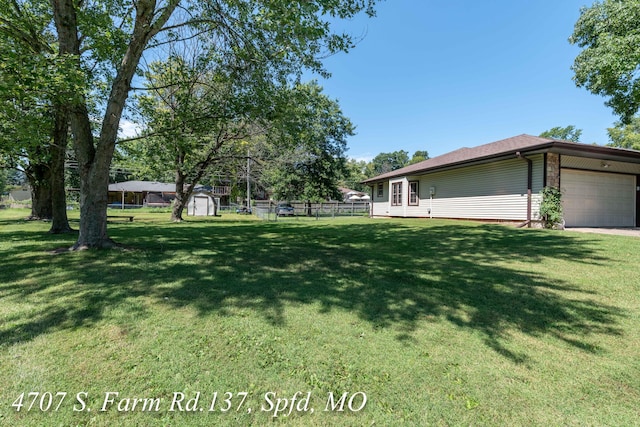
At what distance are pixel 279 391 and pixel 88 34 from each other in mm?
9236

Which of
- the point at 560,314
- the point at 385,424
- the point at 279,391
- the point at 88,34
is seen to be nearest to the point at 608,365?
the point at 560,314

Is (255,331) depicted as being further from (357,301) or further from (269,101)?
(269,101)

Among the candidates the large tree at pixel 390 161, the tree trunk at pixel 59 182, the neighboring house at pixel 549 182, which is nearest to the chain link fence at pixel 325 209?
the neighboring house at pixel 549 182

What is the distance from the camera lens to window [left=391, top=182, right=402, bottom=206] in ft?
66.1

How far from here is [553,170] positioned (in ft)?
36.5

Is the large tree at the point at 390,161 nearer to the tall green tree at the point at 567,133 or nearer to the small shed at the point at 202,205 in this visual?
the tall green tree at the point at 567,133

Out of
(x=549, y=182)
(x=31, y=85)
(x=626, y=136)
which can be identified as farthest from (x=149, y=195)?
(x=626, y=136)

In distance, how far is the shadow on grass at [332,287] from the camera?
305 centimetres

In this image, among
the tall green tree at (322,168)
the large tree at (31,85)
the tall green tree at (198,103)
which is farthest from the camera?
the tall green tree at (322,168)

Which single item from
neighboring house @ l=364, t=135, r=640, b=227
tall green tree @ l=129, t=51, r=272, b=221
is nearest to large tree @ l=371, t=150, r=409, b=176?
neighboring house @ l=364, t=135, r=640, b=227

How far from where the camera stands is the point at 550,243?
7438 millimetres

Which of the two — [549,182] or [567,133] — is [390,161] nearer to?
[567,133]

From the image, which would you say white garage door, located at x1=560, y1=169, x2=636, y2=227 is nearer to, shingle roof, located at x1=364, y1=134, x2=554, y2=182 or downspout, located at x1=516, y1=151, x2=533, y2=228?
downspout, located at x1=516, y1=151, x2=533, y2=228

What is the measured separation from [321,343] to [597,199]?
14743 millimetres
